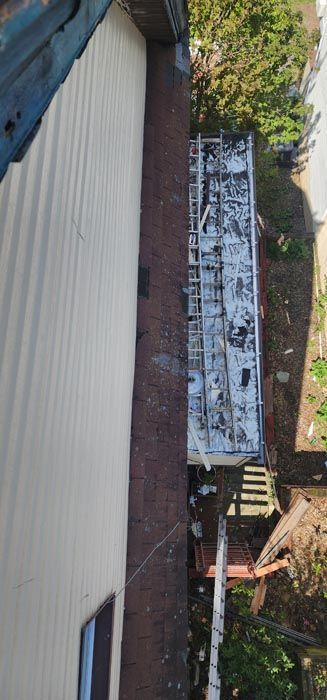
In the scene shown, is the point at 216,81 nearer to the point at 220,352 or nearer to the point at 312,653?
the point at 220,352

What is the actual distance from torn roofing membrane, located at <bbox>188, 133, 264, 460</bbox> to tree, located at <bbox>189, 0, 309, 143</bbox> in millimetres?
821

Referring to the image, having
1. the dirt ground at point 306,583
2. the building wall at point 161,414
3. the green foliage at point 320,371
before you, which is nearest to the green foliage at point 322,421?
the green foliage at point 320,371

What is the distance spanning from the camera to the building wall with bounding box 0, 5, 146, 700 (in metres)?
2.46

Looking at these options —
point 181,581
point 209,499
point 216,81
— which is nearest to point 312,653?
point 209,499

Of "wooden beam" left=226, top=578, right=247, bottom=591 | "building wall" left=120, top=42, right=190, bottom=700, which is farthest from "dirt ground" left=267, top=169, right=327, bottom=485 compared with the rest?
"building wall" left=120, top=42, right=190, bottom=700

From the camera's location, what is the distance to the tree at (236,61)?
9953 mm

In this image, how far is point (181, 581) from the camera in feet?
17.6

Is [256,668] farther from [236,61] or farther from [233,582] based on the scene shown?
[236,61]

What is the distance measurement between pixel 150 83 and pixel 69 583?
6164 mm

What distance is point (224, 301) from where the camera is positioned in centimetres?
982

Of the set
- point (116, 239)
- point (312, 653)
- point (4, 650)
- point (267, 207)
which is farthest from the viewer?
point (267, 207)

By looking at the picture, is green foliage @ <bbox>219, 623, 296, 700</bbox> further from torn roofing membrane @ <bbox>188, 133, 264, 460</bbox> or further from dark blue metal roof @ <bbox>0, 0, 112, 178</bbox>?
dark blue metal roof @ <bbox>0, 0, 112, 178</bbox>

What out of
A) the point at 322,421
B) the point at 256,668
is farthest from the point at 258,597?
the point at 322,421

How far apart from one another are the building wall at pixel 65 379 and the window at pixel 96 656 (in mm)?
111
